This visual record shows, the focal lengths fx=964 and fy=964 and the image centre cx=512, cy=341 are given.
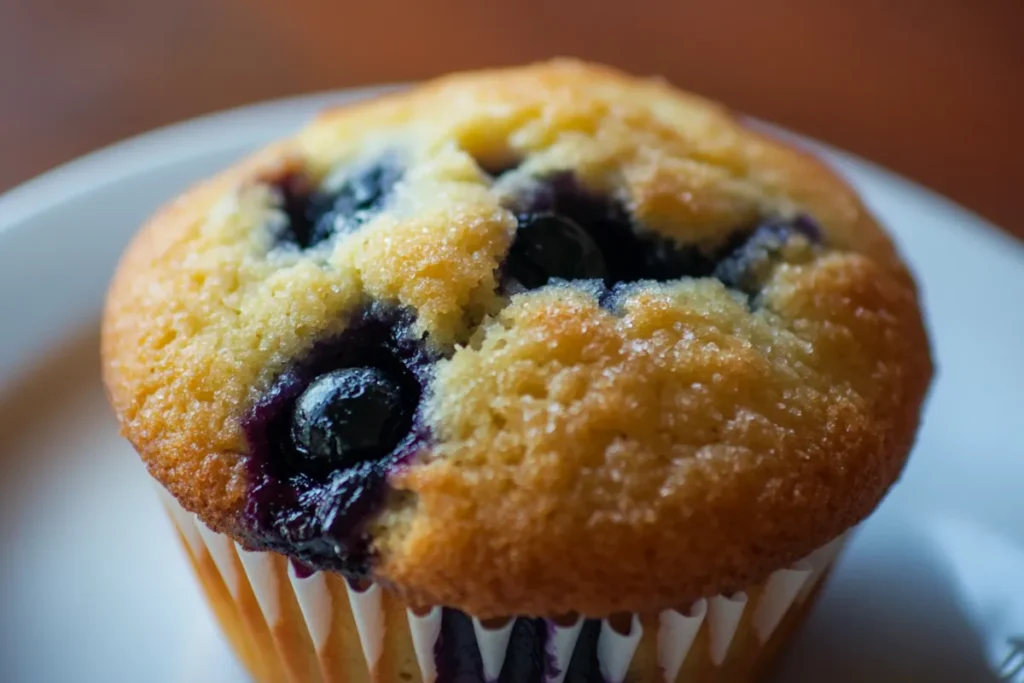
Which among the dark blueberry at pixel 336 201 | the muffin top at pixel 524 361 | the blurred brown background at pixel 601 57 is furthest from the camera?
the blurred brown background at pixel 601 57

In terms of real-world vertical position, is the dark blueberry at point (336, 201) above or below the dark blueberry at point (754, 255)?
above

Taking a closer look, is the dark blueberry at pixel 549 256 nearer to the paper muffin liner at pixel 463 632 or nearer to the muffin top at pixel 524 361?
the muffin top at pixel 524 361

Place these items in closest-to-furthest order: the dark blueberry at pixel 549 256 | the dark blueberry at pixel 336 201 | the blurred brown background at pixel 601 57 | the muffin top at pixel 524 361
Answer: the muffin top at pixel 524 361 → the dark blueberry at pixel 549 256 → the dark blueberry at pixel 336 201 → the blurred brown background at pixel 601 57

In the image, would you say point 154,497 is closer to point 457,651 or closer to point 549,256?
point 457,651

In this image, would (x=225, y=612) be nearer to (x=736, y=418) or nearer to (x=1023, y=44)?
(x=736, y=418)

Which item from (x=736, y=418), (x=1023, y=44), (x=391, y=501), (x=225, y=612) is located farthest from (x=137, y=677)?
(x=1023, y=44)

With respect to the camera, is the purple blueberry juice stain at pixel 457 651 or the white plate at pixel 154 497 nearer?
the purple blueberry juice stain at pixel 457 651

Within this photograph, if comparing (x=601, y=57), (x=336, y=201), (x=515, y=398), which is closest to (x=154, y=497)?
(x=336, y=201)

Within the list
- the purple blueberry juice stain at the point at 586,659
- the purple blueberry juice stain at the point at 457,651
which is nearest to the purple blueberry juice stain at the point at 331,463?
the purple blueberry juice stain at the point at 457,651
